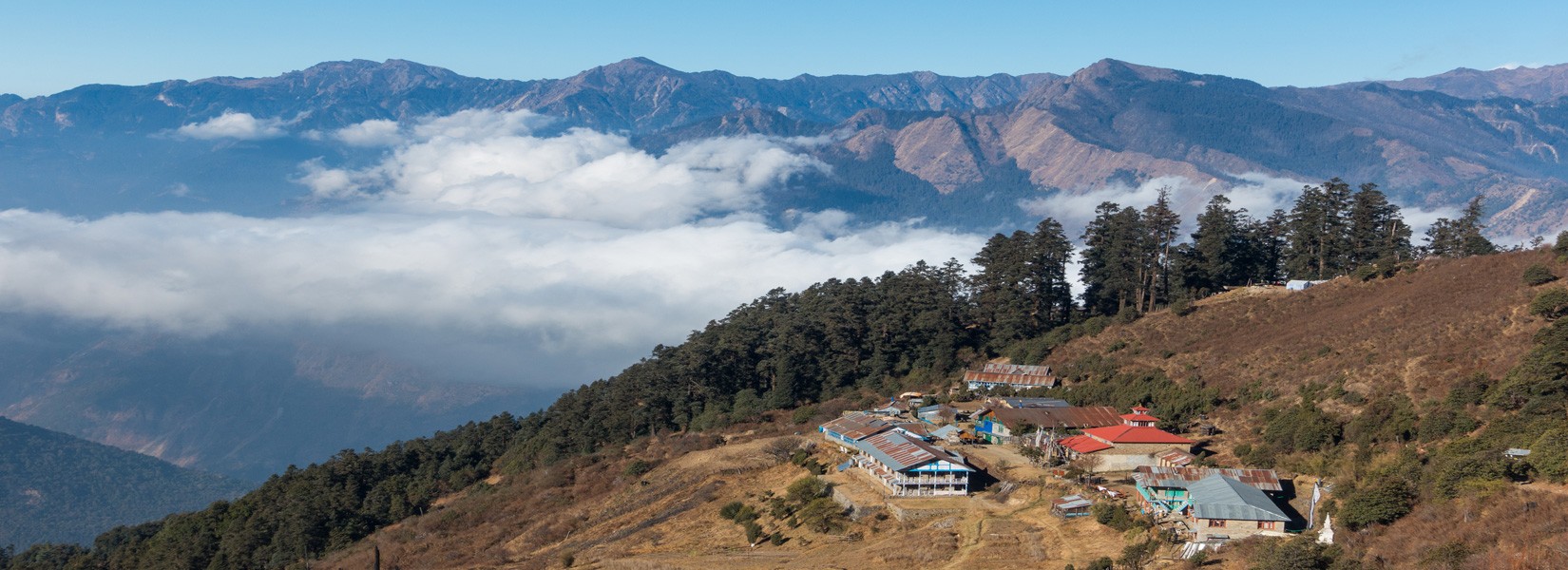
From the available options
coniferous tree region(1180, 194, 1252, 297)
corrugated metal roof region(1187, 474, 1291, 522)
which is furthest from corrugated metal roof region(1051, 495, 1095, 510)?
coniferous tree region(1180, 194, 1252, 297)

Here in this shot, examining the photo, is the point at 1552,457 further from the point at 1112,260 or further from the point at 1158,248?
the point at 1158,248

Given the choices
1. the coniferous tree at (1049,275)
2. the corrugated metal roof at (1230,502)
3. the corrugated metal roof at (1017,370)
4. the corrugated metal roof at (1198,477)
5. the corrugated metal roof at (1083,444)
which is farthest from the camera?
the coniferous tree at (1049,275)

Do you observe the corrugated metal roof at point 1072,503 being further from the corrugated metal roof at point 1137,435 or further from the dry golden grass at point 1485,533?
the dry golden grass at point 1485,533

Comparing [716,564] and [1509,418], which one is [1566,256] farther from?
[716,564]

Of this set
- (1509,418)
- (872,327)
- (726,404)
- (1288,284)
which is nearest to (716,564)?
(1509,418)

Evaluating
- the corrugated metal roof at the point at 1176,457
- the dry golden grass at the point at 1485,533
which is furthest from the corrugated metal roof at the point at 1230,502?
the corrugated metal roof at the point at 1176,457

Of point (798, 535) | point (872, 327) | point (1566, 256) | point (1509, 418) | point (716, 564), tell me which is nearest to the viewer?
point (1509, 418)
